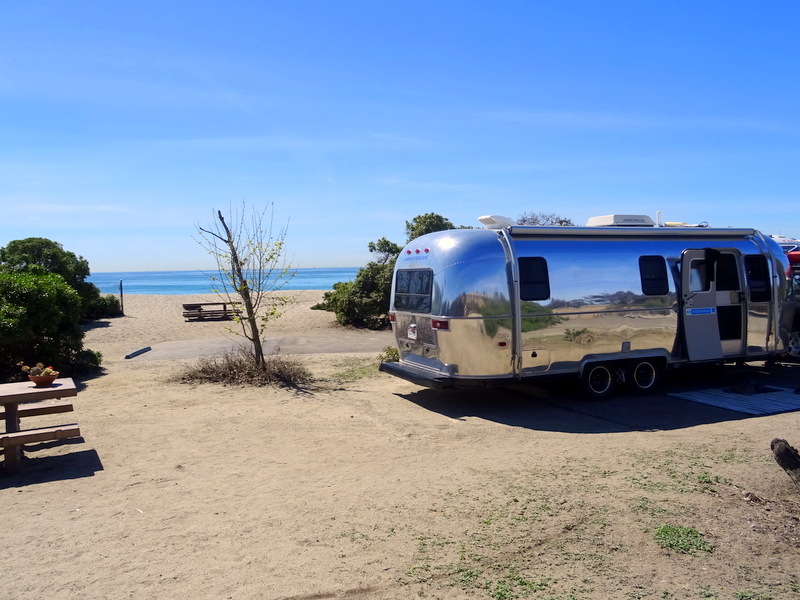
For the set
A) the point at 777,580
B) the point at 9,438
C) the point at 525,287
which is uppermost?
the point at 525,287

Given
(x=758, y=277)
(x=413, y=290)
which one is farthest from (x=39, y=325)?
(x=758, y=277)

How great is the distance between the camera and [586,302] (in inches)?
373

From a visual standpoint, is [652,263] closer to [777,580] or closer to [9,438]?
[777,580]

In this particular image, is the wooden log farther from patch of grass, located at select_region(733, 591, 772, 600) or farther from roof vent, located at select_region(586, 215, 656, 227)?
roof vent, located at select_region(586, 215, 656, 227)

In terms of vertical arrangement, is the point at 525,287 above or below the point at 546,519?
above

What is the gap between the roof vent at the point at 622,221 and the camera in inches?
415

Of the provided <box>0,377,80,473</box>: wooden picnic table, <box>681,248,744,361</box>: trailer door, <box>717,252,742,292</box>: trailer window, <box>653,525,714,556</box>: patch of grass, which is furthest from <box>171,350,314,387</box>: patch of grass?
<box>653,525,714,556</box>: patch of grass

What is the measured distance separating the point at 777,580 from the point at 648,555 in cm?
76

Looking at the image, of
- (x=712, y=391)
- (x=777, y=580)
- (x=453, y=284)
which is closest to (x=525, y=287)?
(x=453, y=284)

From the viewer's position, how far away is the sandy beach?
13.7 feet

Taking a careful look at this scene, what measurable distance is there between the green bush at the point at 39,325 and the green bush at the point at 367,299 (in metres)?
10.8

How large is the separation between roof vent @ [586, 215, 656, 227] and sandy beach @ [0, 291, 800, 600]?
2.81 m

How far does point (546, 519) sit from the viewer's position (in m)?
5.10

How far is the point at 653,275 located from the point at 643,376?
1605mm
